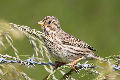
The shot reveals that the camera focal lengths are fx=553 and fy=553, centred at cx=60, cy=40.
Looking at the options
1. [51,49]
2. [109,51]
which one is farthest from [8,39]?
[109,51]

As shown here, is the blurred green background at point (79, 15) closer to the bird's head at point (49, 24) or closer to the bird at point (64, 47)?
the bird's head at point (49, 24)

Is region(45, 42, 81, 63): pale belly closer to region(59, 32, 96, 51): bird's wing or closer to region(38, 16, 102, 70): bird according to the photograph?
region(38, 16, 102, 70): bird

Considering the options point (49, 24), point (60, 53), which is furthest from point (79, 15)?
point (60, 53)

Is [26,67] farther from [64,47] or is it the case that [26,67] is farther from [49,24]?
[49,24]

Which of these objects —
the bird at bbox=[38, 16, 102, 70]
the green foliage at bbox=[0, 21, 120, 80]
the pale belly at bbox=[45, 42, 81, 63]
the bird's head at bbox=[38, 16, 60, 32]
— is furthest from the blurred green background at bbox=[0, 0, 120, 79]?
the green foliage at bbox=[0, 21, 120, 80]

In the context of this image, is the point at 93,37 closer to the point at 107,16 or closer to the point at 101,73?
the point at 107,16

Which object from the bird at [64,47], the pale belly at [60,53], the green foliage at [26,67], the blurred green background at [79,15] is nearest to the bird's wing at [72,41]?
the bird at [64,47]
